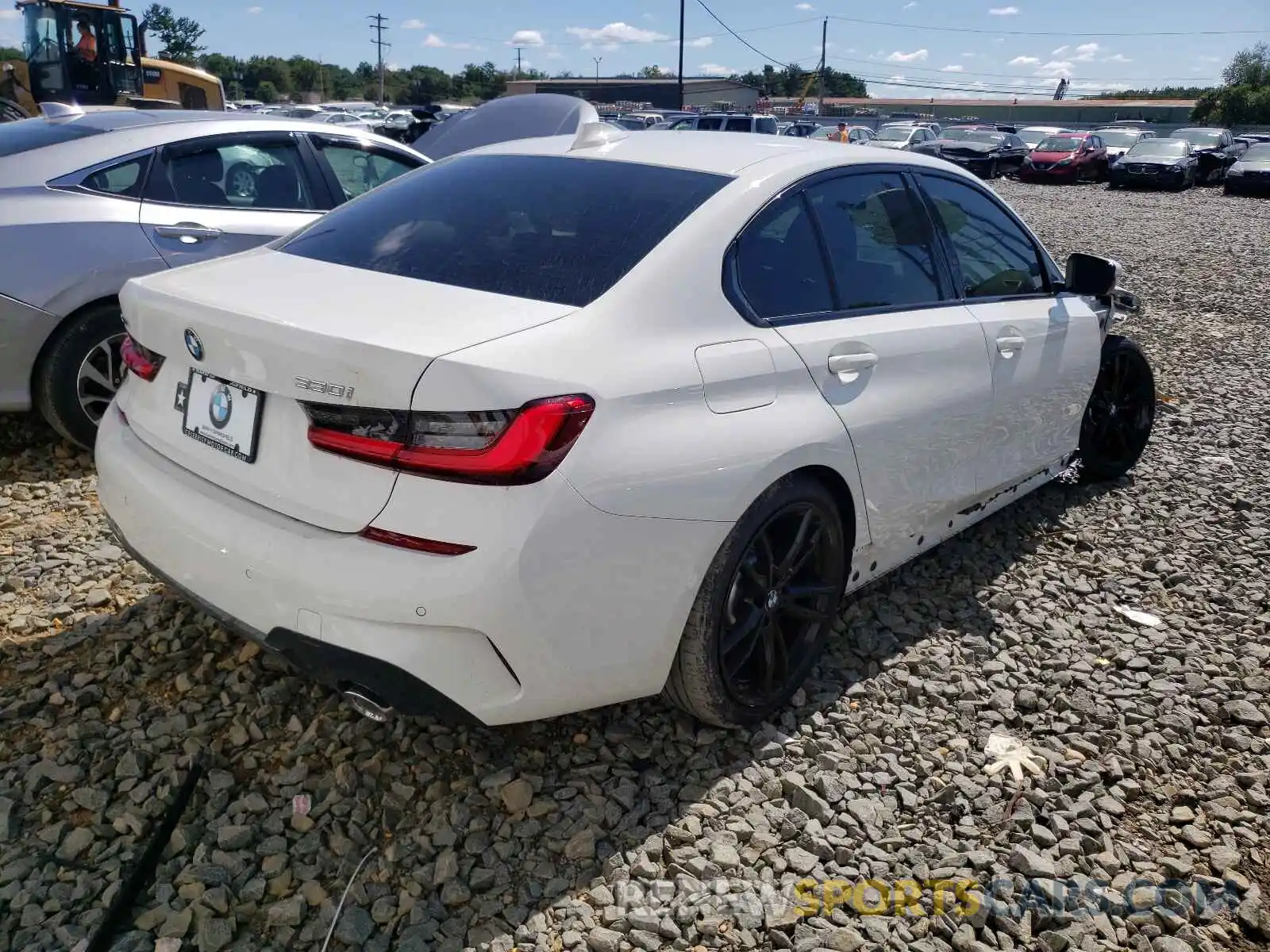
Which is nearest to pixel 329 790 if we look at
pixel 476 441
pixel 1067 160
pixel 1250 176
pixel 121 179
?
pixel 476 441

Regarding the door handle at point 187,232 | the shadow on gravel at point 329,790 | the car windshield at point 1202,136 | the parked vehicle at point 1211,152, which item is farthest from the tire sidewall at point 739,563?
the car windshield at point 1202,136

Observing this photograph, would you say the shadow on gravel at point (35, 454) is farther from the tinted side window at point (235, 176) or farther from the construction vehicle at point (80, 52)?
the construction vehicle at point (80, 52)

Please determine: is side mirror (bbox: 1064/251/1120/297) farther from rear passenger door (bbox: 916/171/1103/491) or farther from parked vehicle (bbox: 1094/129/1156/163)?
parked vehicle (bbox: 1094/129/1156/163)

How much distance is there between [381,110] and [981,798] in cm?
4243

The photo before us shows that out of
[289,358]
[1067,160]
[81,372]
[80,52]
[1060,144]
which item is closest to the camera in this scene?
[289,358]

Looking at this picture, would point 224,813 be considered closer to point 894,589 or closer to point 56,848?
point 56,848

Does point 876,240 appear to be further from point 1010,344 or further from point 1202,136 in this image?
point 1202,136

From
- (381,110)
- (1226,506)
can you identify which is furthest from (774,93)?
(1226,506)

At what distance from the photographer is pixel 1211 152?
1109 inches

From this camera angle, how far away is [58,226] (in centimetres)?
426

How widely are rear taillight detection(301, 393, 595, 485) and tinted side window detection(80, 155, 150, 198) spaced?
318cm

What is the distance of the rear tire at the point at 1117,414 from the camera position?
4723 mm

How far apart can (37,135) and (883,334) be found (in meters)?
4.06

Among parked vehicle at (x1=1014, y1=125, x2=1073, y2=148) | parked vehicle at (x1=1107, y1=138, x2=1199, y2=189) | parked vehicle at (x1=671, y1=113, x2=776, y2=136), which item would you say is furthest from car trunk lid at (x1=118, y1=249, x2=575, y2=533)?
parked vehicle at (x1=1014, y1=125, x2=1073, y2=148)
